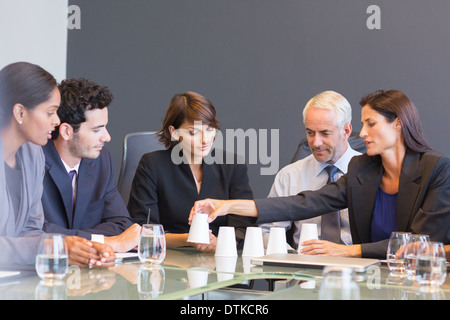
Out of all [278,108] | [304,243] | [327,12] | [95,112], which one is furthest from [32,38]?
[304,243]

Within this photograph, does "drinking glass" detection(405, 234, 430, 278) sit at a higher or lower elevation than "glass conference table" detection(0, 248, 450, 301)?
higher

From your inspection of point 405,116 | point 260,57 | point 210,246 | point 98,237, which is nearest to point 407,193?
point 405,116

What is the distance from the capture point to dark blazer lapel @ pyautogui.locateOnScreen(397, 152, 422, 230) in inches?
88.4

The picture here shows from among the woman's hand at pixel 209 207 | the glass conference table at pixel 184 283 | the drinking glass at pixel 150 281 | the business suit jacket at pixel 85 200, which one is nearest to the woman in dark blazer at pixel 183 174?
the business suit jacket at pixel 85 200

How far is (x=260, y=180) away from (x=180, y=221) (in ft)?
4.75

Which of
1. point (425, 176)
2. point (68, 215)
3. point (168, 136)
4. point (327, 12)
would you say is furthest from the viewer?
point (327, 12)

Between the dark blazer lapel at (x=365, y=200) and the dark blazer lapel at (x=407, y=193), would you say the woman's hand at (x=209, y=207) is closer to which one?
the dark blazer lapel at (x=365, y=200)

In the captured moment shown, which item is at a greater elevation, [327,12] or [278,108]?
[327,12]

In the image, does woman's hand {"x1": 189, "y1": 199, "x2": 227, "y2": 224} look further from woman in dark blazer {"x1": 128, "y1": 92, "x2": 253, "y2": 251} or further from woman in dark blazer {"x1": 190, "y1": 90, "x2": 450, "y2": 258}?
woman in dark blazer {"x1": 128, "y1": 92, "x2": 253, "y2": 251}

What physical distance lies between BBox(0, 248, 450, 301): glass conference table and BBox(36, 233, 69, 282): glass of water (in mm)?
35

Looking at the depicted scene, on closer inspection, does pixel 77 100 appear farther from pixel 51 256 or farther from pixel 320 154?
pixel 51 256

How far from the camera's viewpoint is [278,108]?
411cm

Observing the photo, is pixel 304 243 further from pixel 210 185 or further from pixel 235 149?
pixel 235 149

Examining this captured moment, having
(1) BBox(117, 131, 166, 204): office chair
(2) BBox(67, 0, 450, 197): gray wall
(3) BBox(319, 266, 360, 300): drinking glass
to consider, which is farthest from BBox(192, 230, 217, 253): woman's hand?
(2) BBox(67, 0, 450, 197): gray wall
